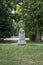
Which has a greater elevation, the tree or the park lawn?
the tree

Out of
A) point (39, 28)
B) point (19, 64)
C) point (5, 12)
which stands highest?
point (5, 12)

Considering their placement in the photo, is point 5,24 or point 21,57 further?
point 5,24

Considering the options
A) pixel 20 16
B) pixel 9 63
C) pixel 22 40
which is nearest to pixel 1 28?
pixel 20 16

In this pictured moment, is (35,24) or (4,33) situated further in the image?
(35,24)

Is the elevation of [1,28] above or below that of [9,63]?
above

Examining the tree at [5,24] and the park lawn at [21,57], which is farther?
the tree at [5,24]

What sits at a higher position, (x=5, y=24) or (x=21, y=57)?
(x=5, y=24)

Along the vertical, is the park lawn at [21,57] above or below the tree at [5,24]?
below

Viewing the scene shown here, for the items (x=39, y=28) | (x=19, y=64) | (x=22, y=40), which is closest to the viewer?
(x=19, y=64)

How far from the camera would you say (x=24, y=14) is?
28266mm

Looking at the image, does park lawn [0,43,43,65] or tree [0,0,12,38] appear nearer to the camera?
park lawn [0,43,43,65]

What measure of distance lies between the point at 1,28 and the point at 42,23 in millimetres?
5803

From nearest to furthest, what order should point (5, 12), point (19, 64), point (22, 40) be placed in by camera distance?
point (19, 64) < point (22, 40) < point (5, 12)

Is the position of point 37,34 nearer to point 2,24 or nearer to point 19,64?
point 2,24
